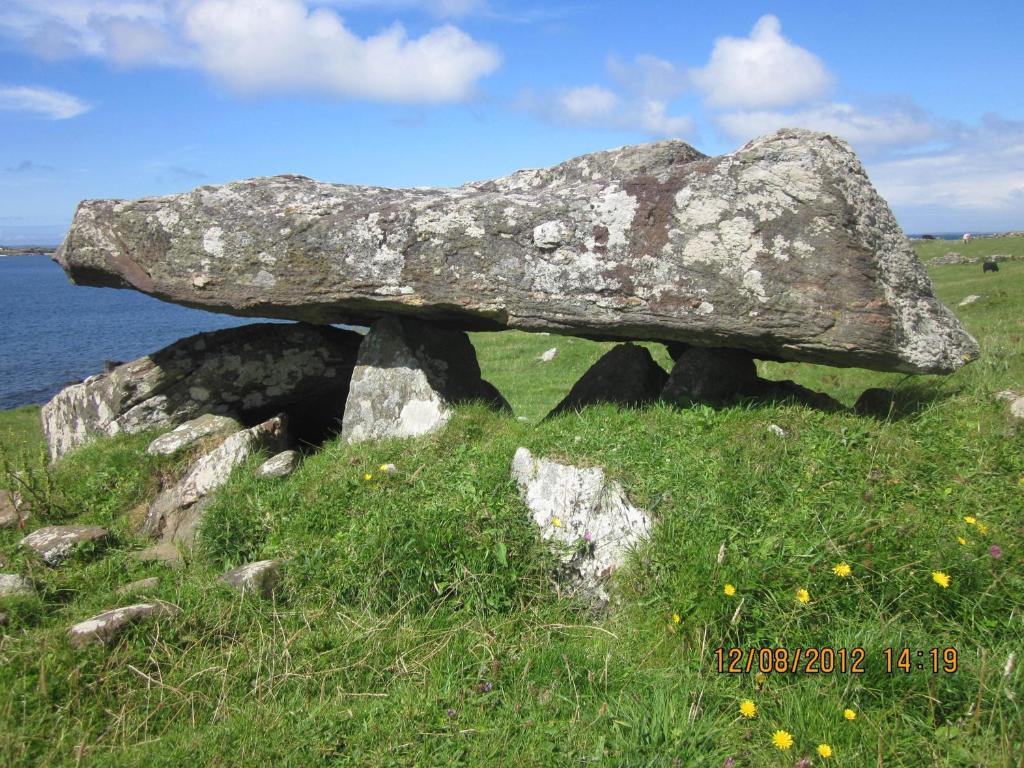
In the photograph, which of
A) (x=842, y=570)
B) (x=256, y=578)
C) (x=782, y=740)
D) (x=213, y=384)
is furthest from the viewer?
(x=213, y=384)

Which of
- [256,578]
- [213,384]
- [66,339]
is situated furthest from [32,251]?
[256,578]

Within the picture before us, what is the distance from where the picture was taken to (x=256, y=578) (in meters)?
6.24

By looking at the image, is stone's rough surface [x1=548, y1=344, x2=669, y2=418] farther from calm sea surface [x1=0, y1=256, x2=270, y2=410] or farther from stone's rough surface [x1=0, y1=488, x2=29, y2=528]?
calm sea surface [x1=0, y1=256, x2=270, y2=410]

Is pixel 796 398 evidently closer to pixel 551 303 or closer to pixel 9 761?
pixel 551 303

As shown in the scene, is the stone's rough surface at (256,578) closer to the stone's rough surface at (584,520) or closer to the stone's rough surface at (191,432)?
the stone's rough surface at (584,520)

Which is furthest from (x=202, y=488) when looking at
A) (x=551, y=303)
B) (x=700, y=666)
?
(x=700, y=666)

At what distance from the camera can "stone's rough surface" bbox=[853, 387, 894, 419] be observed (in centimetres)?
802

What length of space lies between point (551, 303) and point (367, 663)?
4.03m

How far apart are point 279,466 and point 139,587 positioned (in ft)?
6.71

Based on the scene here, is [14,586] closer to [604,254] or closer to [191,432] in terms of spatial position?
[191,432]

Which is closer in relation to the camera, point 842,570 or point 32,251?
point 842,570

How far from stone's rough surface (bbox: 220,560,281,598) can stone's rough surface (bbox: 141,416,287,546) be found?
138cm

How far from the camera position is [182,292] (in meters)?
8.80

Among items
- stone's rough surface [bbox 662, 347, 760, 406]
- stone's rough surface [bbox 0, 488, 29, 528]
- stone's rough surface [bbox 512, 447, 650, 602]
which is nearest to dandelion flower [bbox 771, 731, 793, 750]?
stone's rough surface [bbox 512, 447, 650, 602]
